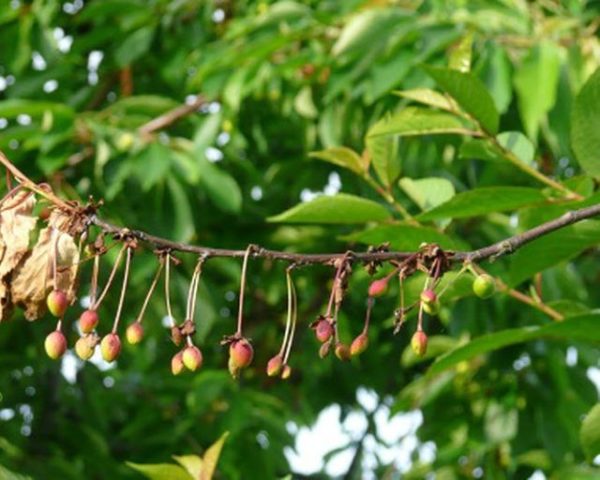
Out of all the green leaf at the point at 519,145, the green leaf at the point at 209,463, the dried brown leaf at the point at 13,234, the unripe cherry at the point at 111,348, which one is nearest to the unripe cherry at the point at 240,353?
the unripe cherry at the point at 111,348

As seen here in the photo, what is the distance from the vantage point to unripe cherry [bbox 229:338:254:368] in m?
1.26

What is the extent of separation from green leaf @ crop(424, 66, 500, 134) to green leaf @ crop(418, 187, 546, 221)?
0.15 m

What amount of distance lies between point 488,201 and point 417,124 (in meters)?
0.21

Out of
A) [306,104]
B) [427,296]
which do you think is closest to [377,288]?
[427,296]

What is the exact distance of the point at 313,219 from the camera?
181 cm

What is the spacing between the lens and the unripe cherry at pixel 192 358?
1288 millimetres

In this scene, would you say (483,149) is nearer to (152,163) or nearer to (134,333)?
(134,333)

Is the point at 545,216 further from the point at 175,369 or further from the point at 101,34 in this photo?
the point at 101,34

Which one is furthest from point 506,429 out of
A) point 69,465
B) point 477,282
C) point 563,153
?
point 477,282

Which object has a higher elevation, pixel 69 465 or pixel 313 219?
pixel 313 219

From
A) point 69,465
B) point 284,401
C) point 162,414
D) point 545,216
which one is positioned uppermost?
point 545,216

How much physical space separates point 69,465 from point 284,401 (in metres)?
1.05

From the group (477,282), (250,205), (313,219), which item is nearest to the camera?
(477,282)

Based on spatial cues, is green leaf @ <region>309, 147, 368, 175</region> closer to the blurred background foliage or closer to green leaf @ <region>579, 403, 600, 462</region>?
green leaf @ <region>579, 403, 600, 462</region>
